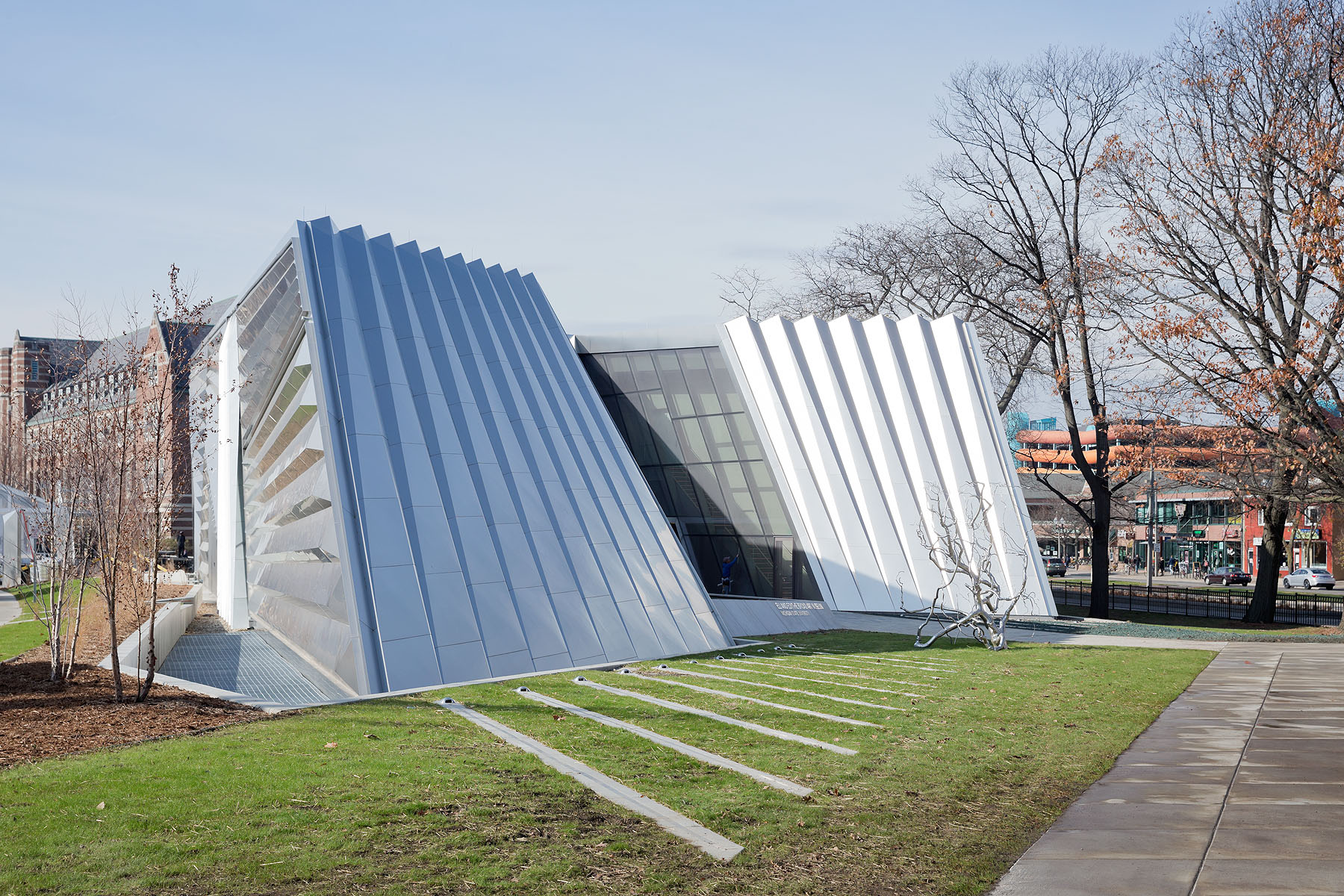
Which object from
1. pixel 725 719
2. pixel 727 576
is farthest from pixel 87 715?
pixel 727 576

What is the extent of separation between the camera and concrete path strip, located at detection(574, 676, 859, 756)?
30.3 ft

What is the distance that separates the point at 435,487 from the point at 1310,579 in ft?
183

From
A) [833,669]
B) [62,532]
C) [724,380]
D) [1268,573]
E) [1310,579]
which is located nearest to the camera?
[833,669]

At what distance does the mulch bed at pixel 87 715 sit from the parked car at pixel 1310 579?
195 feet

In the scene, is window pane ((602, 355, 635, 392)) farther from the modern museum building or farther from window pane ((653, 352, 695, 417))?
window pane ((653, 352, 695, 417))

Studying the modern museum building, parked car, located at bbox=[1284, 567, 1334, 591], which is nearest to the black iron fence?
the modern museum building

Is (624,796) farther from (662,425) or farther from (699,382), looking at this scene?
(699,382)

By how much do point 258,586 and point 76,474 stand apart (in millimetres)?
7899

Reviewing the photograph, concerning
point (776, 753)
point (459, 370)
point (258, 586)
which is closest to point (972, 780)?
point (776, 753)

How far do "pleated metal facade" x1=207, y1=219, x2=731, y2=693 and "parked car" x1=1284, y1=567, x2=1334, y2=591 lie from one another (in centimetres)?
5029

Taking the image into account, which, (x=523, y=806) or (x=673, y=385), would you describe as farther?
(x=673, y=385)

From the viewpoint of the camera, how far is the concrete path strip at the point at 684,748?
7684 mm

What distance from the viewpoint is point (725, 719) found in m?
10.4

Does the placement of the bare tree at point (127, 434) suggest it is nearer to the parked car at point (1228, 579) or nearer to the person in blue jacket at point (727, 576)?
the person in blue jacket at point (727, 576)
